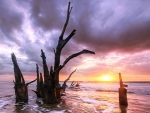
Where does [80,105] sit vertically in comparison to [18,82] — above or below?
below

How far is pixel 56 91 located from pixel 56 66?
2.25 metres

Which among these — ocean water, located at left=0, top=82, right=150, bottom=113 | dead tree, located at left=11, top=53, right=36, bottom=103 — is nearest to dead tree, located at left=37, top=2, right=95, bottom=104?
ocean water, located at left=0, top=82, right=150, bottom=113

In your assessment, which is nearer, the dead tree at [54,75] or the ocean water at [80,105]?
the ocean water at [80,105]

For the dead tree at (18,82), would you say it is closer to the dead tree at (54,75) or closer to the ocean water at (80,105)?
the ocean water at (80,105)

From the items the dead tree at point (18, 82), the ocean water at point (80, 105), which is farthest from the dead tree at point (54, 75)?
the dead tree at point (18, 82)

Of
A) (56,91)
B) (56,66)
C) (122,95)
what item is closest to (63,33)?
(56,66)

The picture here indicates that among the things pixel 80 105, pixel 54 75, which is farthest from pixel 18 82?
pixel 80 105

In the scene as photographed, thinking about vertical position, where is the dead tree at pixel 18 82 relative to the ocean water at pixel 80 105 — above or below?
above

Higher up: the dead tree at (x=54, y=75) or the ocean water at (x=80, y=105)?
the dead tree at (x=54, y=75)

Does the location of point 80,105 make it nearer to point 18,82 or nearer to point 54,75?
point 54,75

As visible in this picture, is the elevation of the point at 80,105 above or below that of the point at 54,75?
below

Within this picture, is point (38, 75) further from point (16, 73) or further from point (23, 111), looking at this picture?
point (23, 111)

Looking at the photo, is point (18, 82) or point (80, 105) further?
point (18, 82)

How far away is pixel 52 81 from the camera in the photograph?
37.2ft
